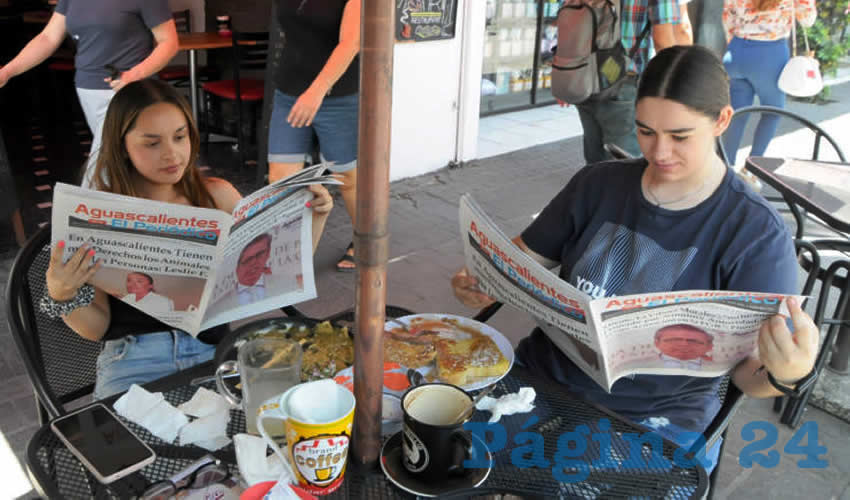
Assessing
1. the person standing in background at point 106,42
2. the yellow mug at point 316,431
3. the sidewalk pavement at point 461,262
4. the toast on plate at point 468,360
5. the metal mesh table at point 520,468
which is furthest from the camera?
the person standing in background at point 106,42

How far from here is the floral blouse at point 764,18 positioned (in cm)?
427

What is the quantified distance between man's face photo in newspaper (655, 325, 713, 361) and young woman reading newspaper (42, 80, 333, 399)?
769mm

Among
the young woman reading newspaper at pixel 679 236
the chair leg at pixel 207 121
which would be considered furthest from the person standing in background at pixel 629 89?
the chair leg at pixel 207 121

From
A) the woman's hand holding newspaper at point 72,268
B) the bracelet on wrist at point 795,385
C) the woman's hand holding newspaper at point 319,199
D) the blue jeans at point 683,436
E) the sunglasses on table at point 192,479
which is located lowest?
the blue jeans at point 683,436

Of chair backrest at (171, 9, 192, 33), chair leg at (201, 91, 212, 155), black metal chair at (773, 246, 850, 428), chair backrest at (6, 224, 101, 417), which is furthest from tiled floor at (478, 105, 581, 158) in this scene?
chair backrest at (6, 224, 101, 417)

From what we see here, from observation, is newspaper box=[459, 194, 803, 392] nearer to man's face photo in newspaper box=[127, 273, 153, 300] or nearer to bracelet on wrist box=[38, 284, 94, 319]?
man's face photo in newspaper box=[127, 273, 153, 300]

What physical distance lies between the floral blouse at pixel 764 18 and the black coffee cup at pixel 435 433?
4.14 m

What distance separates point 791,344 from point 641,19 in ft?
8.07

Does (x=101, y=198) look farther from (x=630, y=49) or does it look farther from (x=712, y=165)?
(x=630, y=49)

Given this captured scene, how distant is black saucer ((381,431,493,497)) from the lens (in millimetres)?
1043

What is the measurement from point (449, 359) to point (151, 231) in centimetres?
61

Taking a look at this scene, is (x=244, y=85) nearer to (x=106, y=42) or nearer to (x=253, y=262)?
(x=106, y=42)

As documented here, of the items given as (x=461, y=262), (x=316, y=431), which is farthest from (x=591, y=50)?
(x=316, y=431)

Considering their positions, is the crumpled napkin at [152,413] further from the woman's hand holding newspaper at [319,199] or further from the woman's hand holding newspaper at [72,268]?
the woman's hand holding newspaper at [319,199]
